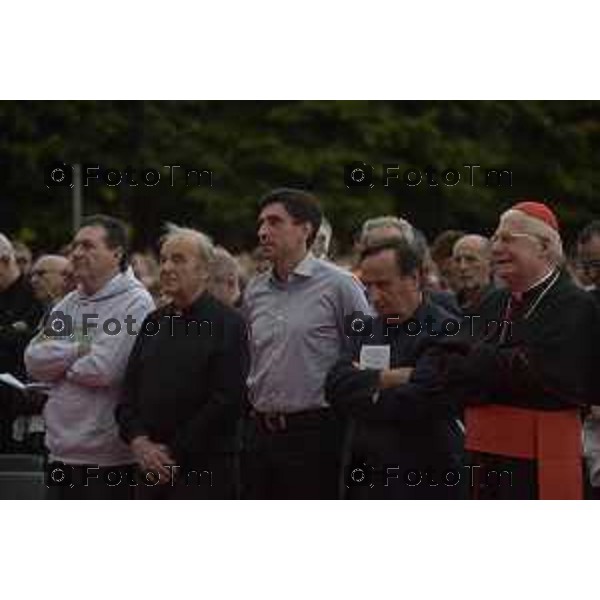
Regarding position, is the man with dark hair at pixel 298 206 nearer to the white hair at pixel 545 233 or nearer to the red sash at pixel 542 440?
the white hair at pixel 545 233

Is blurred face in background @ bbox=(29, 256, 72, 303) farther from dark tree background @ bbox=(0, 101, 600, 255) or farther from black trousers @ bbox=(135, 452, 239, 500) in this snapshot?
dark tree background @ bbox=(0, 101, 600, 255)

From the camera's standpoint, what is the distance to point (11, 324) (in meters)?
7.03

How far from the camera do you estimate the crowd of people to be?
5.32 m

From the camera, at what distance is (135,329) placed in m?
6.20

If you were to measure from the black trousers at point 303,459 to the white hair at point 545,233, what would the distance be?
113 centimetres

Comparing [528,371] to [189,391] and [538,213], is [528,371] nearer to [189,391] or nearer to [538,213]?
[538,213]

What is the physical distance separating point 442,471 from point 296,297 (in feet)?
3.23

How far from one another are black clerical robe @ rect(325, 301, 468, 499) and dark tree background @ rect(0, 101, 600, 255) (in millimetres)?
5027

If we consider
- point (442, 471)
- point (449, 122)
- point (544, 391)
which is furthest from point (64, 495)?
point (449, 122)

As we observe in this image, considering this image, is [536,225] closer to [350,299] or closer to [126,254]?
[350,299]

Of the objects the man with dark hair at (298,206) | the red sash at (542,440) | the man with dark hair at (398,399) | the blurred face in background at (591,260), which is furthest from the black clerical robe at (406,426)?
the blurred face in background at (591,260)

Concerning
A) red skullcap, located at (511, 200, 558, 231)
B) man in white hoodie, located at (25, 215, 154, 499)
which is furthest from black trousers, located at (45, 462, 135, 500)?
red skullcap, located at (511, 200, 558, 231)

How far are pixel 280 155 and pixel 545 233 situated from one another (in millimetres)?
9203

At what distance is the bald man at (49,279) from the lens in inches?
287
